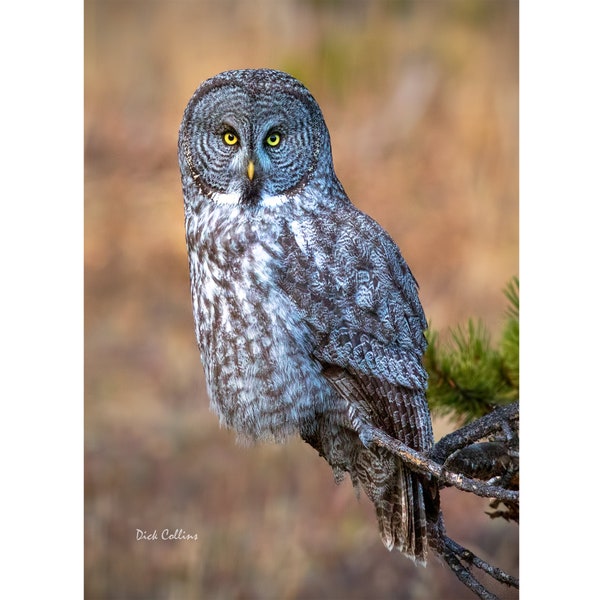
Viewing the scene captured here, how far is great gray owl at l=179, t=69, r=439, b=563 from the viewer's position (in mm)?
1998

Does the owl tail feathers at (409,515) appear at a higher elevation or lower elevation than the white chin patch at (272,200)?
lower

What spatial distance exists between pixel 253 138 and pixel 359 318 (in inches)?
18.2

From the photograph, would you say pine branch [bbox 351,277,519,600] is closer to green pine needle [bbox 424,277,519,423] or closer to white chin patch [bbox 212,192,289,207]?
green pine needle [bbox 424,277,519,423]

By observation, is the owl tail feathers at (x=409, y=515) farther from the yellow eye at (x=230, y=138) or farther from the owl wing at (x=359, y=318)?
the yellow eye at (x=230, y=138)

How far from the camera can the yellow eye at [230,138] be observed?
2018 millimetres

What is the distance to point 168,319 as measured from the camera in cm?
233

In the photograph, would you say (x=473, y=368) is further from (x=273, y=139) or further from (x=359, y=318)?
(x=273, y=139)

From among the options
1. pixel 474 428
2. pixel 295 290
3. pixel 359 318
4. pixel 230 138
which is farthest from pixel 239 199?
pixel 474 428

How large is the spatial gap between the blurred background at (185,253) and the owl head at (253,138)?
0.23 metres

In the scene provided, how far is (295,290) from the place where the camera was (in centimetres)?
200

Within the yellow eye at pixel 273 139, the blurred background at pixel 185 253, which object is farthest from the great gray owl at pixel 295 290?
the blurred background at pixel 185 253
